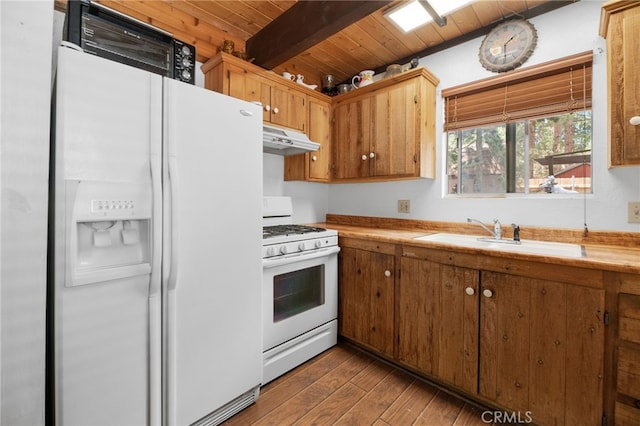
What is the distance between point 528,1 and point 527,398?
243cm

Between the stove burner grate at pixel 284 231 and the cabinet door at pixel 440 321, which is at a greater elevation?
the stove burner grate at pixel 284 231

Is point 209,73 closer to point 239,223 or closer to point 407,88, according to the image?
point 239,223

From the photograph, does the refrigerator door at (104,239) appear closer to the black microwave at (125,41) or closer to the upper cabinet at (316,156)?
the black microwave at (125,41)

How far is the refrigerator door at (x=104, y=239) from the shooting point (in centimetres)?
101

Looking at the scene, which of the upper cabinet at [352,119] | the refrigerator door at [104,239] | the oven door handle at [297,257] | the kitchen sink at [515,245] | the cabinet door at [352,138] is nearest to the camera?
the refrigerator door at [104,239]

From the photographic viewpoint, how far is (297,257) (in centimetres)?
190

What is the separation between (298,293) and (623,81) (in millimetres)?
2198

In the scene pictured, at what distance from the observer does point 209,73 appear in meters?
2.13

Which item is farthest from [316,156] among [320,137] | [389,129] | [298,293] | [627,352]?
[627,352]

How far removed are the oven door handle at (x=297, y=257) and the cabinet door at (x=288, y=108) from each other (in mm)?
1130

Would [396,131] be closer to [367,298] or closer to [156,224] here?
[367,298]

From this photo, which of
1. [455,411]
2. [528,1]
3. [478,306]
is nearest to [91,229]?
[478,306]

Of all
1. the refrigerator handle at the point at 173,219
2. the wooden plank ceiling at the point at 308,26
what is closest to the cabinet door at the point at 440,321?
the refrigerator handle at the point at 173,219

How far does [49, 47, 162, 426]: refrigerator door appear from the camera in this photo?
101 centimetres
